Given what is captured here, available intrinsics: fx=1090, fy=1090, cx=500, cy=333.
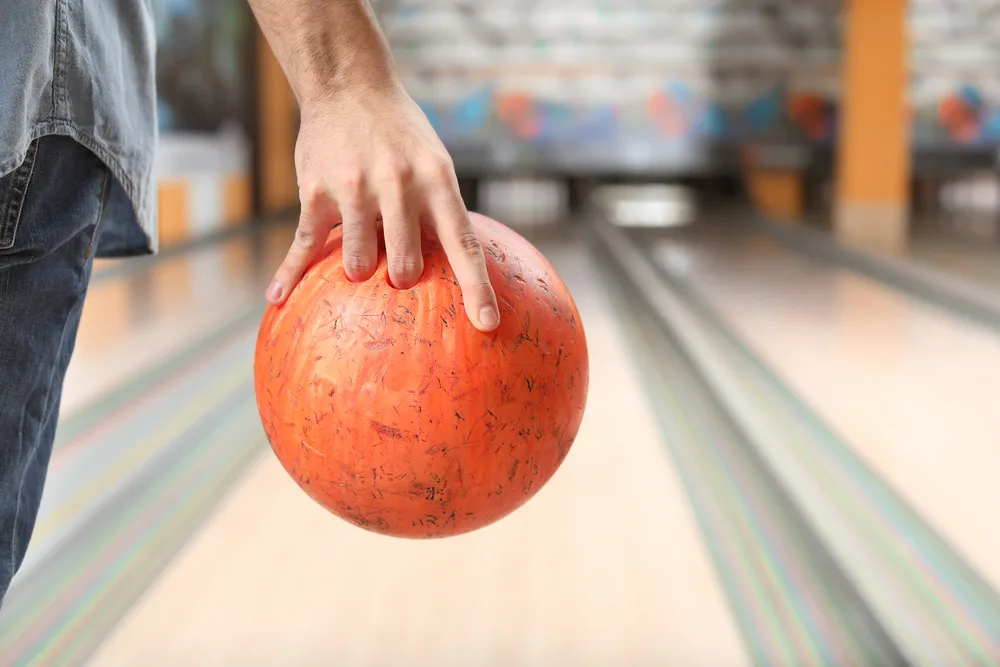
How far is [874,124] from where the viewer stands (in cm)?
622

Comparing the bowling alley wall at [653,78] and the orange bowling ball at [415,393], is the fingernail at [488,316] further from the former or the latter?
the bowling alley wall at [653,78]

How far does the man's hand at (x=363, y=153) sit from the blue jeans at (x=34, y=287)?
168mm

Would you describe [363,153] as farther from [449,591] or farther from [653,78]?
[653,78]

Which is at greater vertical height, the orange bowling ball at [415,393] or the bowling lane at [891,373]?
the orange bowling ball at [415,393]

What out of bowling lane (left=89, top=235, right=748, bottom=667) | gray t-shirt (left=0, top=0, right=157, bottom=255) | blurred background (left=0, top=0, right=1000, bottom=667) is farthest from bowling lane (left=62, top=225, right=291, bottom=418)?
gray t-shirt (left=0, top=0, right=157, bottom=255)

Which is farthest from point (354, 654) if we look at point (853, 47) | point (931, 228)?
point (931, 228)

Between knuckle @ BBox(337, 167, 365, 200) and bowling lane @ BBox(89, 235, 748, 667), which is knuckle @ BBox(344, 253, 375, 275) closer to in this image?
knuckle @ BBox(337, 167, 365, 200)

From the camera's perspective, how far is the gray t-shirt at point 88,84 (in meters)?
0.72

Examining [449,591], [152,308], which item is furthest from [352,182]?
[152,308]

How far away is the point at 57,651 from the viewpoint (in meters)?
1.36

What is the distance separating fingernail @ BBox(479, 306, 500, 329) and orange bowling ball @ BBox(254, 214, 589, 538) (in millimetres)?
24

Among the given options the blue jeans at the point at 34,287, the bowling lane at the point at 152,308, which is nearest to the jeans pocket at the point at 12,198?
the blue jeans at the point at 34,287

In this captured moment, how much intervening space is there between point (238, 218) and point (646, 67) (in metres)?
3.00

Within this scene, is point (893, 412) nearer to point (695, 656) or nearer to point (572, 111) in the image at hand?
point (695, 656)
